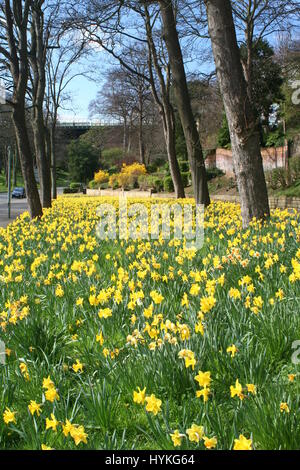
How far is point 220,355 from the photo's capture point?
87.1 inches

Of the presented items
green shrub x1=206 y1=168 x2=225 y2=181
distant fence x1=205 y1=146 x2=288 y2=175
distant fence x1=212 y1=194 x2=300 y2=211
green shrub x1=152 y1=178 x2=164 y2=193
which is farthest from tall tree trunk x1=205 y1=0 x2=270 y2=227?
green shrub x1=152 y1=178 x2=164 y2=193

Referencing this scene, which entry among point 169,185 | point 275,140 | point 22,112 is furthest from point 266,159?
point 22,112

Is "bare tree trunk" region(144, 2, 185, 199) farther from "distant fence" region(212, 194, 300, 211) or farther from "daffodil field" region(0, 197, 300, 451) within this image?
"daffodil field" region(0, 197, 300, 451)

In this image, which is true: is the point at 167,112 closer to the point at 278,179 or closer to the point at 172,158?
the point at 172,158

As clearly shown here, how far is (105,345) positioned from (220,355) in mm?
775

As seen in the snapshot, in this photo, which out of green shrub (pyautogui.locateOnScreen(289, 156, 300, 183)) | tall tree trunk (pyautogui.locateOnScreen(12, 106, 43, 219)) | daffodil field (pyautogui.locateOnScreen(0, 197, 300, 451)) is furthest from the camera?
green shrub (pyautogui.locateOnScreen(289, 156, 300, 183))

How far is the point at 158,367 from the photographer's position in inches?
84.5

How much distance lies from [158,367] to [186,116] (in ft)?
33.1

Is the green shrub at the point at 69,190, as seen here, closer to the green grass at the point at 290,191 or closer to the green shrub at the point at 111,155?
the green shrub at the point at 111,155

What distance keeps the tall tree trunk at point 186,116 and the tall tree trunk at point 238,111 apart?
4.24 metres

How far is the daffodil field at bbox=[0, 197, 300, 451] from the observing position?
5.54 ft

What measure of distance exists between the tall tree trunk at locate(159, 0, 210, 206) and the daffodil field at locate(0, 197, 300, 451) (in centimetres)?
767

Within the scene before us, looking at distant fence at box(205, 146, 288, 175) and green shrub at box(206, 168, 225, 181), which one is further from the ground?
distant fence at box(205, 146, 288, 175)
